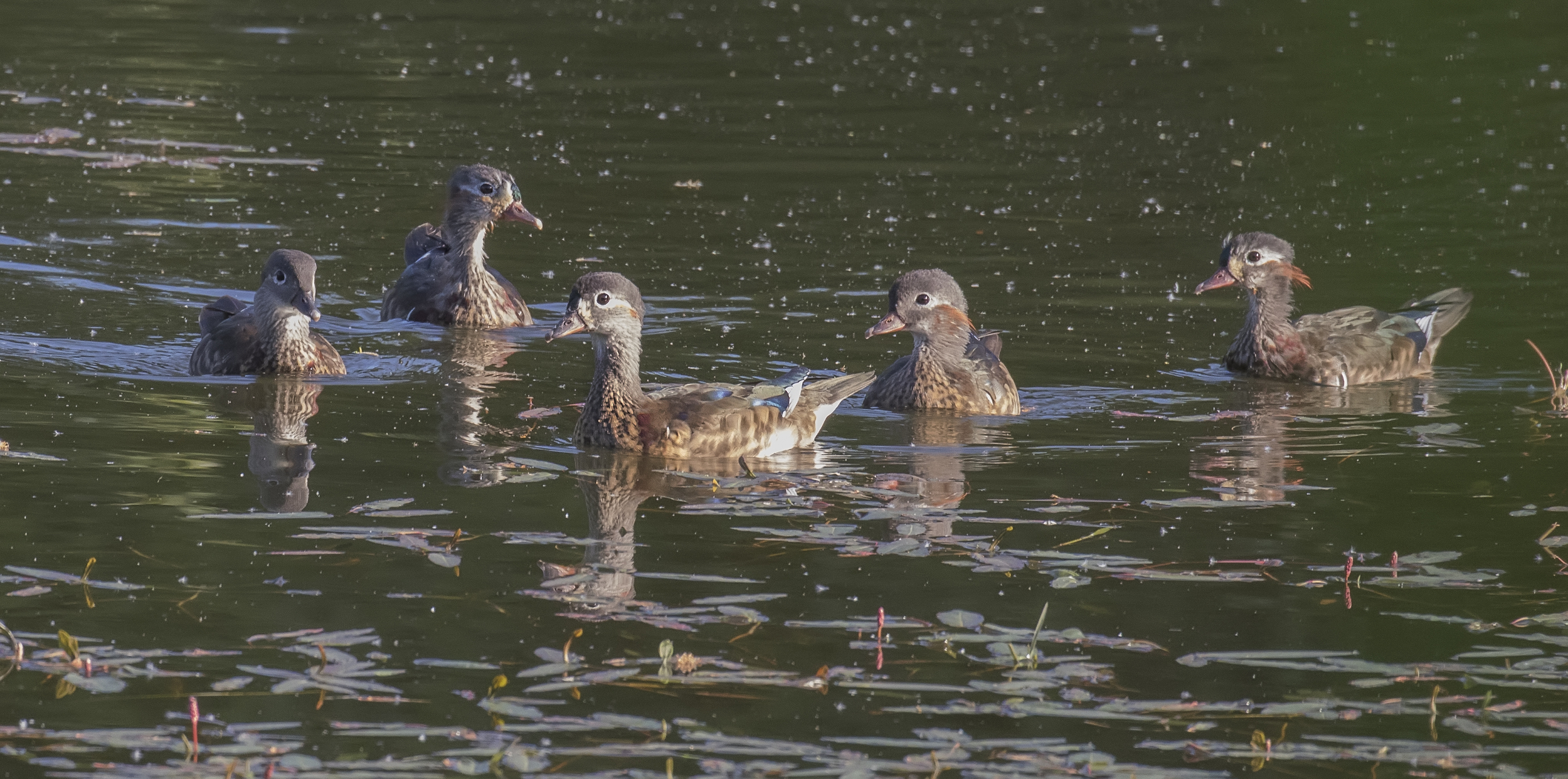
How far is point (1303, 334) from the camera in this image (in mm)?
14445

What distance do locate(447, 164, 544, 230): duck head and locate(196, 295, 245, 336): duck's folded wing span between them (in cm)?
270

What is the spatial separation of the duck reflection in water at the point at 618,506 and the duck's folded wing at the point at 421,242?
5.81m

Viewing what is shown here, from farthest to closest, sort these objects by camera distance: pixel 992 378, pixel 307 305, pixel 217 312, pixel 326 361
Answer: pixel 217 312, pixel 326 361, pixel 307 305, pixel 992 378

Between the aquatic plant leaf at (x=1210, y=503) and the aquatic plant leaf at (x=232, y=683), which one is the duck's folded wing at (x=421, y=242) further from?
the aquatic plant leaf at (x=232, y=683)

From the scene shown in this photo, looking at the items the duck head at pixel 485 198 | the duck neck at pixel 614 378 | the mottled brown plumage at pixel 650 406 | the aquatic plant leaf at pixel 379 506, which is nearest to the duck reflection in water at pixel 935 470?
the mottled brown plumage at pixel 650 406

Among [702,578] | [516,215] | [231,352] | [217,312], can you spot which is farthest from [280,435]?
[516,215]

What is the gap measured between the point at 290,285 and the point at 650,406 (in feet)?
11.2

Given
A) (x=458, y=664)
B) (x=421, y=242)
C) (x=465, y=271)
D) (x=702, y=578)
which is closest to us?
(x=458, y=664)

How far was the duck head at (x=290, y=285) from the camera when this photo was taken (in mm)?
13305

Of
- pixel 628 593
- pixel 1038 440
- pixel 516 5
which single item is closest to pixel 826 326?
pixel 1038 440

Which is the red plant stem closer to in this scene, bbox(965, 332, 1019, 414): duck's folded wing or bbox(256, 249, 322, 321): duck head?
bbox(256, 249, 322, 321): duck head

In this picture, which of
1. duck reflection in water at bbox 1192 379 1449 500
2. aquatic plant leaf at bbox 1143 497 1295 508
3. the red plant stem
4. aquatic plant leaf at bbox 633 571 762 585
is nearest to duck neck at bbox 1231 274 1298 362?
duck reflection in water at bbox 1192 379 1449 500

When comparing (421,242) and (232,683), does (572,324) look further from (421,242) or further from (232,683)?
(421,242)

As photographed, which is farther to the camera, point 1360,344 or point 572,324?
point 1360,344
